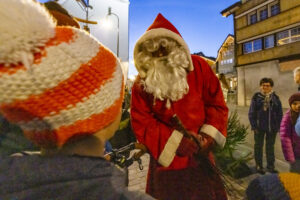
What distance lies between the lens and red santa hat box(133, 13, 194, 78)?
1.80m

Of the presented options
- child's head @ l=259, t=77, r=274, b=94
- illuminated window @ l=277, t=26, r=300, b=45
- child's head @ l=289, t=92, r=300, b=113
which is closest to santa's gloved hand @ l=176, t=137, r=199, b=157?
child's head @ l=289, t=92, r=300, b=113

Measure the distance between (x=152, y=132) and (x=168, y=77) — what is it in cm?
55

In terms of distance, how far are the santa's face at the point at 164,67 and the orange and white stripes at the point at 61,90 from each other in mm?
945

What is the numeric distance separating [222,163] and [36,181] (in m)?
4.32

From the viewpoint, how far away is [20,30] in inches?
24.3

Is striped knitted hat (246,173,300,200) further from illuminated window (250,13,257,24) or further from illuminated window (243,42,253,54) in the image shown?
illuminated window (250,13,257,24)

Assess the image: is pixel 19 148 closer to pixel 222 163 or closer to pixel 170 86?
pixel 170 86

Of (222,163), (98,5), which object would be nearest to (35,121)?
(222,163)

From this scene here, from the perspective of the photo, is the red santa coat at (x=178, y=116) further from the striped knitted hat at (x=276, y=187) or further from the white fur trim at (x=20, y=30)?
the white fur trim at (x=20, y=30)

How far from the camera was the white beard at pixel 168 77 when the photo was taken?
1706 mm

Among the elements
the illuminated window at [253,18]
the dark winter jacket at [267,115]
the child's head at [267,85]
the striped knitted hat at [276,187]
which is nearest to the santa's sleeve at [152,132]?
the striped knitted hat at [276,187]

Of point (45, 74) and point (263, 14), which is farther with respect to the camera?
point (263, 14)

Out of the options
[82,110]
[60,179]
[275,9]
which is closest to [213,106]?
[82,110]

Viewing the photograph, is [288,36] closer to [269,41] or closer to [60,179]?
[269,41]
